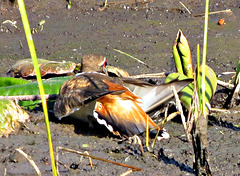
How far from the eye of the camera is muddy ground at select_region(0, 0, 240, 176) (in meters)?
2.84

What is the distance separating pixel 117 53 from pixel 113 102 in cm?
224

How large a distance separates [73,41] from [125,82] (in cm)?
253

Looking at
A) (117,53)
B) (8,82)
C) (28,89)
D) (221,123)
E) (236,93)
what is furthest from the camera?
(117,53)

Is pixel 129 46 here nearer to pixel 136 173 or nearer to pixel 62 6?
pixel 62 6

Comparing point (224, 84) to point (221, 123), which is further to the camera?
point (224, 84)

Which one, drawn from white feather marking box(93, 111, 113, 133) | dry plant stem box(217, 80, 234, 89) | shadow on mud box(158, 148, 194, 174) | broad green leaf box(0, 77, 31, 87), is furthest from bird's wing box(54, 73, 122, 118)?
dry plant stem box(217, 80, 234, 89)

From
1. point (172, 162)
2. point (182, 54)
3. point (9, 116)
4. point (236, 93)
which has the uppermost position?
point (182, 54)

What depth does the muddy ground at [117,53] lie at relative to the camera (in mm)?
2844

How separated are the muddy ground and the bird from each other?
129mm

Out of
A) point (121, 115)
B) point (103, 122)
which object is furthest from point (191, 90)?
point (103, 122)

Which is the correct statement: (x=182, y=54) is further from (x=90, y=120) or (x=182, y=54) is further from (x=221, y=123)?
(x=90, y=120)

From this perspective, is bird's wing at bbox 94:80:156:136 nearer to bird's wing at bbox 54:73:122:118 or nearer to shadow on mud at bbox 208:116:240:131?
bird's wing at bbox 54:73:122:118

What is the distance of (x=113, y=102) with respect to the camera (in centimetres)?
322

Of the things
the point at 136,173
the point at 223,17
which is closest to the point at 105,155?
the point at 136,173
